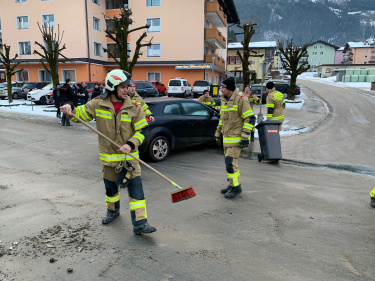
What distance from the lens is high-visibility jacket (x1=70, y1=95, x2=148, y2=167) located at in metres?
3.55

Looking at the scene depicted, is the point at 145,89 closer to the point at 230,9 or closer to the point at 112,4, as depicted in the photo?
the point at 112,4

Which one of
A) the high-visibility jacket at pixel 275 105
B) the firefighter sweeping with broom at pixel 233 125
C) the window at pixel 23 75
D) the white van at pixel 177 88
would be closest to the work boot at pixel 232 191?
the firefighter sweeping with broom at pixel 233 125

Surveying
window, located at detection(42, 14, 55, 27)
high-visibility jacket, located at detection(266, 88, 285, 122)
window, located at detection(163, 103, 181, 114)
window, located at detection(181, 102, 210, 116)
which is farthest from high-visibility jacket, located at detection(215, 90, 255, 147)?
window, located at detection(42, 14, 55, 27)

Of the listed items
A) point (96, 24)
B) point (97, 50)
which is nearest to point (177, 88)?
point (97, 50)

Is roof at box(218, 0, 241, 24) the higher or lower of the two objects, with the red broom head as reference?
higher

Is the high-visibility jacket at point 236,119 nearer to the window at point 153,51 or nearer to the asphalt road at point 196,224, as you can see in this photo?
the asphalt road at point 196,224

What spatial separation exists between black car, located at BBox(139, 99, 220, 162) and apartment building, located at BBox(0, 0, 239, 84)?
77.4ft

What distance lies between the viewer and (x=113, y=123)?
3.58 metres

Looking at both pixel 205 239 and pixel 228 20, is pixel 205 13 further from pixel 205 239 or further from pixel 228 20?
pixel 205 239

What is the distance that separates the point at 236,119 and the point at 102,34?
3212 cm

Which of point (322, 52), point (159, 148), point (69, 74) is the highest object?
point (322, 52)

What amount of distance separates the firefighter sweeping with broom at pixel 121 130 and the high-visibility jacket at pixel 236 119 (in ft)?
5.96

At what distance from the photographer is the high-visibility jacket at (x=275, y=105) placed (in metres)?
8.19

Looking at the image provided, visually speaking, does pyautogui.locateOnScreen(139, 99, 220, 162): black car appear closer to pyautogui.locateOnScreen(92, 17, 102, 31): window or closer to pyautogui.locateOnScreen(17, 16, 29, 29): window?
pyautogui.locateOnScreen(92, 17, 102, 31): window
